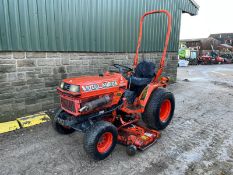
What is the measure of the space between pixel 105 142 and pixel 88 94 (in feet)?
2.54

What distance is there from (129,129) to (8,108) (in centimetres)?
267

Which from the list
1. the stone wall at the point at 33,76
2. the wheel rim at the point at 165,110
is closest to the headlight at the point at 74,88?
the wheel rim at the point at 165,110

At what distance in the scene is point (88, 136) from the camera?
2.63 m

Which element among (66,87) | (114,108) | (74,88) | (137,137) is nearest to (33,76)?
(66,87)

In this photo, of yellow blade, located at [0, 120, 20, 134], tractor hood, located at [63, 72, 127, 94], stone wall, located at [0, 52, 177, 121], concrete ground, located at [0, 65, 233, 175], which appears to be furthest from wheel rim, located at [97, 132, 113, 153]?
stone wall, located at [0, 52, 177, 121]

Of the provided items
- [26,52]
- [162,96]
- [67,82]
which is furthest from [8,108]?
[162,96]

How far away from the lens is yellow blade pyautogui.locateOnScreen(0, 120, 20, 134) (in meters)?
3.72

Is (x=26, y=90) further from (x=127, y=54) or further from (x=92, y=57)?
(x=127, y=54)

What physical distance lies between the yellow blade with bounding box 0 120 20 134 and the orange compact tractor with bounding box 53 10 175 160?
103cm

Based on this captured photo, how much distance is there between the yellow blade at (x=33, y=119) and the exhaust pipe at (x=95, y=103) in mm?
1872

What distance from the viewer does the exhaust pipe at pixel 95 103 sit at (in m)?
2.67

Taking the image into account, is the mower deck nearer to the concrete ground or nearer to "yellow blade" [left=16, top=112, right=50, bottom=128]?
the concrete ground

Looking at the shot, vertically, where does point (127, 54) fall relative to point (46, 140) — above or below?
above

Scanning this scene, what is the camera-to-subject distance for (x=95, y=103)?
276 centimetres
